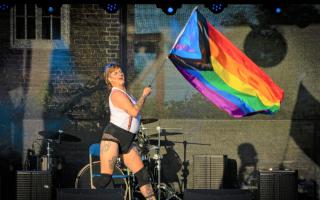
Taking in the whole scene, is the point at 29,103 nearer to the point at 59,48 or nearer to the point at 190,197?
the point at 59,48

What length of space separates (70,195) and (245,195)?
2049mm

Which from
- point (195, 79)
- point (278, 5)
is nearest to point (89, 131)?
point (195, 79)

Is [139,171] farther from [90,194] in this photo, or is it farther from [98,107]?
[98,107]

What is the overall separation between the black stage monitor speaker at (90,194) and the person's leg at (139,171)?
565 millimetres

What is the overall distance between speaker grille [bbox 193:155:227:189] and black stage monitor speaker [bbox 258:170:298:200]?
1.75m

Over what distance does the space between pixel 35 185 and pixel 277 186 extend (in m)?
3.33

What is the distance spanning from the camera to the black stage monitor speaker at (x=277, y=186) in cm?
913

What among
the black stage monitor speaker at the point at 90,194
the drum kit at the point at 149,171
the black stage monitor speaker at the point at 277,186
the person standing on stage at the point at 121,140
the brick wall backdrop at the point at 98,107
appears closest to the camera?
the black stage monitor speaker at the point at 90,194

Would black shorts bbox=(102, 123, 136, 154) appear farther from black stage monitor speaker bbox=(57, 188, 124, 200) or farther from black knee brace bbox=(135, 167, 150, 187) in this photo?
black stage monitor speaker bbox=(57, 188, 124, 200)

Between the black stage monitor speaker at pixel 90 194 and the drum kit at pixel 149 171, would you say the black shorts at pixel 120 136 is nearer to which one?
the black stage monitor speaker at pixel 90 194

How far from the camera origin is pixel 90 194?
7840mm

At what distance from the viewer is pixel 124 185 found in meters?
10.7

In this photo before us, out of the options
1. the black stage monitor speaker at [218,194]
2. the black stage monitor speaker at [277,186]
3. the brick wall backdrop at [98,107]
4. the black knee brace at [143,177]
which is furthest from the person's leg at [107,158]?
the brick wall backdrop at [98,107]

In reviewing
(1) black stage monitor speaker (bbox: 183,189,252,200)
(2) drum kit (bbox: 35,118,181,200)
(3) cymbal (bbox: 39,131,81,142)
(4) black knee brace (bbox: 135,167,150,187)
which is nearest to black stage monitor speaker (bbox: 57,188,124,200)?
(4) black knee brace (bbox: 135,167,150,187)
